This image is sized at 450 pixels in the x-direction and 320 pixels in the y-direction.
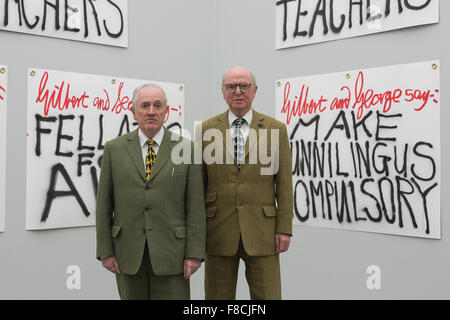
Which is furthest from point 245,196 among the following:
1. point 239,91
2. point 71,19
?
point 71,19

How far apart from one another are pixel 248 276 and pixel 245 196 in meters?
0.29

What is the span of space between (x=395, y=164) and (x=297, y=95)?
23.1 inches

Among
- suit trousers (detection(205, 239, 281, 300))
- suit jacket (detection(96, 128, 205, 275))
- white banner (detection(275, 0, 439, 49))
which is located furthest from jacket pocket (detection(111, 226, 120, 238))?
white banner (detection(275, 0, 439, 49))

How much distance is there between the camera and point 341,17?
2.28 meters

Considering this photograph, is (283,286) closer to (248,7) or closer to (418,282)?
(418,282)

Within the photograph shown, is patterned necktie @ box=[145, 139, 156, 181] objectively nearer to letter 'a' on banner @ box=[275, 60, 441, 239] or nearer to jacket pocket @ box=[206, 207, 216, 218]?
jacket pocket @ box=[206, 207, 216, 218]

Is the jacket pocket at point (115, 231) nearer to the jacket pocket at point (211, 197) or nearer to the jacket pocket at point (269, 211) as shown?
the jacket pocket at point (211, 197)

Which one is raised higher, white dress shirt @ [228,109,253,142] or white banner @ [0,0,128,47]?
white banner @ [0,0,128,47]

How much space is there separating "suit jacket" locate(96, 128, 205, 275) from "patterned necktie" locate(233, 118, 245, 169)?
17 centimetres

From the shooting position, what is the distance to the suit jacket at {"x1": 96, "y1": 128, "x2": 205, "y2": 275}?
1.64m

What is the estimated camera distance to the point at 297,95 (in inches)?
96.7

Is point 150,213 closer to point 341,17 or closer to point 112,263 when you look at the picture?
point 112,263

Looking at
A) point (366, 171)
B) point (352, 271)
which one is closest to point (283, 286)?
point (352, 271)

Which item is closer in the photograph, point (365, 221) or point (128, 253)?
point (128, 253)
